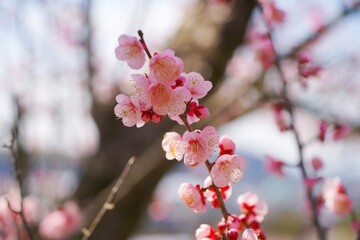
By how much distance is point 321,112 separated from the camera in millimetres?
3943

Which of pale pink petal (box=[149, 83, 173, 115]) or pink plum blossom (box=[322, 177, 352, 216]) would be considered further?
pink plum blossom (box=[322, 177, 352, 216])

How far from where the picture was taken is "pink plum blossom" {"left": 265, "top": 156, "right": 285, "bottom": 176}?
5.62ft

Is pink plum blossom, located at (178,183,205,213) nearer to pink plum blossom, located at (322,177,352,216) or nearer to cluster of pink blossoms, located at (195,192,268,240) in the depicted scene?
cluster of pink blossoms, located at (195,192,268,240)

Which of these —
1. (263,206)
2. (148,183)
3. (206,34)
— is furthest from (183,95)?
(206,34)

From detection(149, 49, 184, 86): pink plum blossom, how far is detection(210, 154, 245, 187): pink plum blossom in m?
0.17

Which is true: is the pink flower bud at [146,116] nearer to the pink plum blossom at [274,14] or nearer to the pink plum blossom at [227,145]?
the pink plum blossom at [227,145]

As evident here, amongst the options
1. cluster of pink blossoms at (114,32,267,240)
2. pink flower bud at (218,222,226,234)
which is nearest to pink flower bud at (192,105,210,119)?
cluster of pink blossoms at (114,32,267,240)

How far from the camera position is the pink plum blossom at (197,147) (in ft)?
2.90

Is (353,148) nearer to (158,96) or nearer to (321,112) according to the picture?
(321,112)

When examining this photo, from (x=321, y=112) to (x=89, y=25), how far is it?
193cm

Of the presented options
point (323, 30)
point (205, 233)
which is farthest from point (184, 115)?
point (323, 30)

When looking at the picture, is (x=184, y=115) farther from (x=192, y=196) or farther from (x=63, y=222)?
(x=63, y=222)

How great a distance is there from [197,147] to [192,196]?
4.3 inches

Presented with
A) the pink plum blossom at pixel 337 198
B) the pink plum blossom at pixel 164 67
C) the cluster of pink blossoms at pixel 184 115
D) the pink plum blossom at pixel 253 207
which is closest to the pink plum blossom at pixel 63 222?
the pink plum blossom at pixel 337 198
